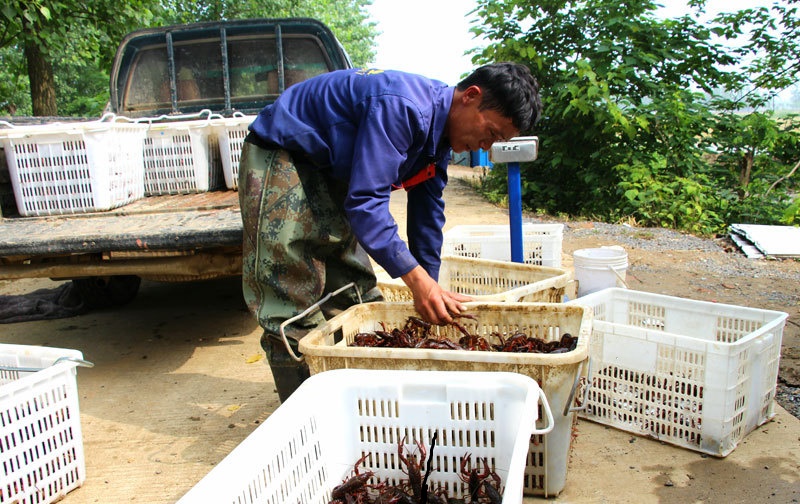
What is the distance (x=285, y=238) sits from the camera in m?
2.69

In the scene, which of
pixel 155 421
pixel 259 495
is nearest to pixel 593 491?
pixel 259 495

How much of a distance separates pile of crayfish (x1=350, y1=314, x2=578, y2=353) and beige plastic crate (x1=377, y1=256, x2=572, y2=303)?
0.80 feet

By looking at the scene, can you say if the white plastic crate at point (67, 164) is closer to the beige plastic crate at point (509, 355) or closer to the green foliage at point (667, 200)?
the beige plastic crate at point (509, 355)

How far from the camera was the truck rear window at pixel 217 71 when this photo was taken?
564 cm

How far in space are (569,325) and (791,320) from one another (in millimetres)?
2742

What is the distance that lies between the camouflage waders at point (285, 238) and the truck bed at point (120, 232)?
2.20ft

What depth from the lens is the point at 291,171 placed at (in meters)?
2.69

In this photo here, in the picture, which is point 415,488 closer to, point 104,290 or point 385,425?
point 385,425

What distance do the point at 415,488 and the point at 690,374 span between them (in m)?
1.43

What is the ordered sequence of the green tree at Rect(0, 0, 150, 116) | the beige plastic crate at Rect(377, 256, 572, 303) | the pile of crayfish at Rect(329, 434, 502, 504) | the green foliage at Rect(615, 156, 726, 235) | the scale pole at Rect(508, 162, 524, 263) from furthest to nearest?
the green tree at Rect(0, 0, 150, 116), the green foliage at Rect(615, 156, 726, 235), the scale pole at Rect(508, 162, 524, 263), the beige plastic crate at Rect(377, 256, 572, 303), the pile of crayfish at Rect(329, 434, 502, 504)

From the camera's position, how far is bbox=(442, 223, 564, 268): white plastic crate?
4262mm

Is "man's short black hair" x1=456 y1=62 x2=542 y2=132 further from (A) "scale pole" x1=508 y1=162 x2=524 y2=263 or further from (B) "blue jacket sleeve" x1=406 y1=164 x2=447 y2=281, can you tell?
(A) "scale pole" x1=508 y1=162 x2=524 y2=263

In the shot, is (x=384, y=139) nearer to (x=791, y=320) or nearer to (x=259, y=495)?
(x=259, y=495)

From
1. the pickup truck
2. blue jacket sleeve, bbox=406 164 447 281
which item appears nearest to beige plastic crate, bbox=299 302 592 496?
blue jacket sleeve, bbox=406 164 447 281
